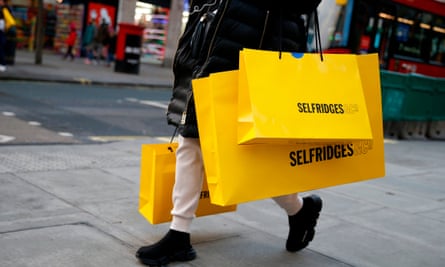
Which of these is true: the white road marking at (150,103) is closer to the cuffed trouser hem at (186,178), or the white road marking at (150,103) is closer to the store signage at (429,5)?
the store signage at (429,5)

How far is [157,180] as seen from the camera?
336cm

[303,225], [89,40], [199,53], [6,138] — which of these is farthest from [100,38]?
[199,53]

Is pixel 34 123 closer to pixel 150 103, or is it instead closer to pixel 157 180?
pixel 150 103

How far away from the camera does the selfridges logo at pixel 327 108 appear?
9.73ft

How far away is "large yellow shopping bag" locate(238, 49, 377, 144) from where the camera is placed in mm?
2801

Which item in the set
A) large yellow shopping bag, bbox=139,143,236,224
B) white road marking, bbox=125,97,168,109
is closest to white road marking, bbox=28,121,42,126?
white road marking, bbox=125,97,168,109

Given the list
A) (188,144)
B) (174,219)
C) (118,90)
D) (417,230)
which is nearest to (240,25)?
(188,144)

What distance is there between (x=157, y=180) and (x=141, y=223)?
2.47ft

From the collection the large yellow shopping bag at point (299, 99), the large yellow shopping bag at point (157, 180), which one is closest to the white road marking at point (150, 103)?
the large yellow shopping bag at point (157, 180)

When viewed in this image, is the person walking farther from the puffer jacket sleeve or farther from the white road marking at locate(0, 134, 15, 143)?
→ the white road marking at locate(0, 134, 15, 143)

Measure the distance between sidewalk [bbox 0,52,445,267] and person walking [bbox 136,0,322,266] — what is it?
0.62 ft

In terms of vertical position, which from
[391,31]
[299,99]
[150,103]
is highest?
[391,31]

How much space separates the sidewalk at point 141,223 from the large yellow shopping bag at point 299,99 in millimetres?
964

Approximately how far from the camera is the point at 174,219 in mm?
3273
